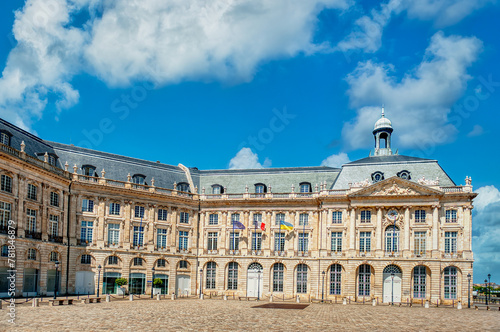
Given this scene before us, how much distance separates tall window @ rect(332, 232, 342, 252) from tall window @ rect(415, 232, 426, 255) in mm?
9760

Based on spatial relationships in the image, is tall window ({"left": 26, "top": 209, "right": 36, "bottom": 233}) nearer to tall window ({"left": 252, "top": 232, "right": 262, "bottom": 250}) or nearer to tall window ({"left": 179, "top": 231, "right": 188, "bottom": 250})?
tall window ({"left": 179, "top": 231, "right": 188, "bottom": 250})

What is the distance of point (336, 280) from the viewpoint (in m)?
71.6

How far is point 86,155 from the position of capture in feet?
240

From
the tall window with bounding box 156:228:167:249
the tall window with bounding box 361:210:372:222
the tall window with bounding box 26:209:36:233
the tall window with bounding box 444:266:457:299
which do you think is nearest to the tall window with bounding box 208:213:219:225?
the tall window with bounding box 156:228:167:249

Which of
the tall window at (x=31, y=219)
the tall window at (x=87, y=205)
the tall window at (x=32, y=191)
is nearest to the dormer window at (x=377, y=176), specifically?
the tall window at (x=87, y=205)

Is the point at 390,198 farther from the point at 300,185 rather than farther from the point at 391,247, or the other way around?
the point at 300,185

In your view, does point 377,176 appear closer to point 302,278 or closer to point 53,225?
point 302,278

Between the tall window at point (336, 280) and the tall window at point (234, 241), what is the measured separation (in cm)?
1384

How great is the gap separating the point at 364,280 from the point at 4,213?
4394 cm

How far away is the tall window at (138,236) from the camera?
7225cm

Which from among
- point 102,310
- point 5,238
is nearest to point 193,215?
point 5,238

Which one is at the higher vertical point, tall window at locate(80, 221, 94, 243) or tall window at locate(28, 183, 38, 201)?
tall window at locate(28, 183, 38, 201)

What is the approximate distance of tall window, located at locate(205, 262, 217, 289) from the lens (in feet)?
251

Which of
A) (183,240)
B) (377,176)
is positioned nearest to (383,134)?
(377,176)
